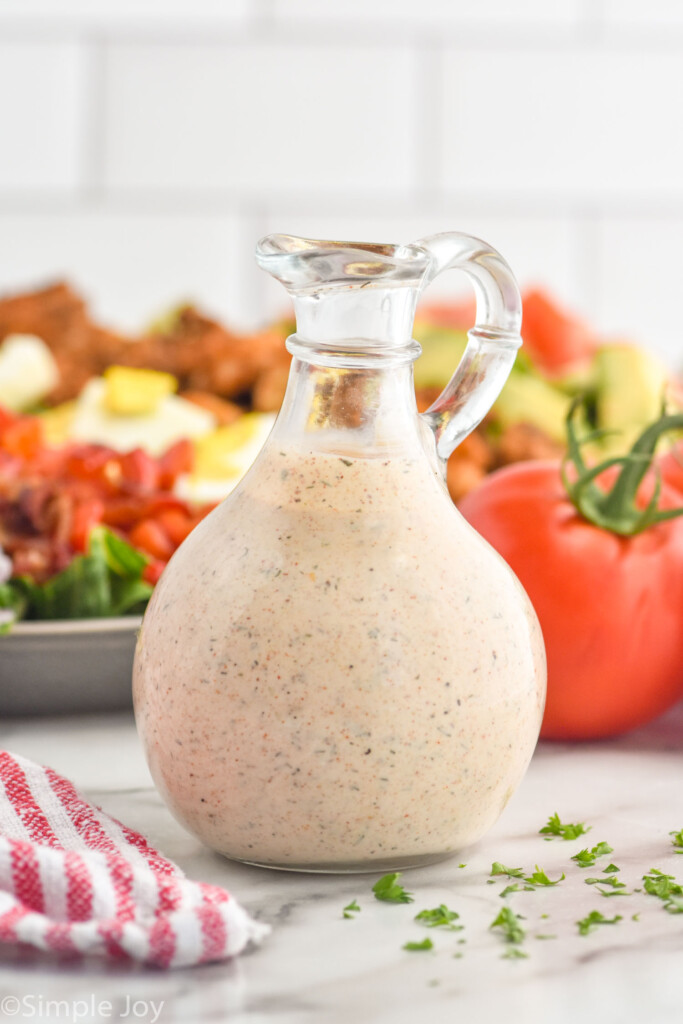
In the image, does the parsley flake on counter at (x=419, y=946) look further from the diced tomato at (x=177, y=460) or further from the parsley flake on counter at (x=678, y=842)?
the diced tomato at (x=177, y=460)

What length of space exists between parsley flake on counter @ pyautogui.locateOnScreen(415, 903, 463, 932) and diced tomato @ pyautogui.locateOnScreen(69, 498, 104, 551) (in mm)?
445

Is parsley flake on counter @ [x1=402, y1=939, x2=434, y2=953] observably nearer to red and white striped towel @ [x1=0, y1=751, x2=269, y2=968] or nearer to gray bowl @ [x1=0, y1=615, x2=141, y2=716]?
red and white striped towel @ [x1=0, y1=751, x2=269, y2=968]

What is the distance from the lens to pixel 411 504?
1.82ft

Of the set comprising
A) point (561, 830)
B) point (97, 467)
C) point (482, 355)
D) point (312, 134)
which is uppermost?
point (312, 134)

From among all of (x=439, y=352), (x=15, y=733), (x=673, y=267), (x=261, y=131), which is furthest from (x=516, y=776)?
(x=673, y=267)

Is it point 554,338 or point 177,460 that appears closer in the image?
point 177,460

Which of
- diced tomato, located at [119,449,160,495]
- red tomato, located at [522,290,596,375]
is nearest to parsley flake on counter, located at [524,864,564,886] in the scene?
diced tomato, located at [119,449,160,495]

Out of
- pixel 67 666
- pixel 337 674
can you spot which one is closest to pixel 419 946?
pixel 337 674

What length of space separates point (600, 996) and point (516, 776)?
126mm

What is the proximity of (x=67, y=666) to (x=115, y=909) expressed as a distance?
33cm

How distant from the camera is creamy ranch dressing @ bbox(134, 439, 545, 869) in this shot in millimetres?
512

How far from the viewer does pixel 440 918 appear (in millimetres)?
512

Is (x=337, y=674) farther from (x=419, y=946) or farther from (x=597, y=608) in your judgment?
(x=597, y=608)

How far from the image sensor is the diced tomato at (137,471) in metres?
0.99
